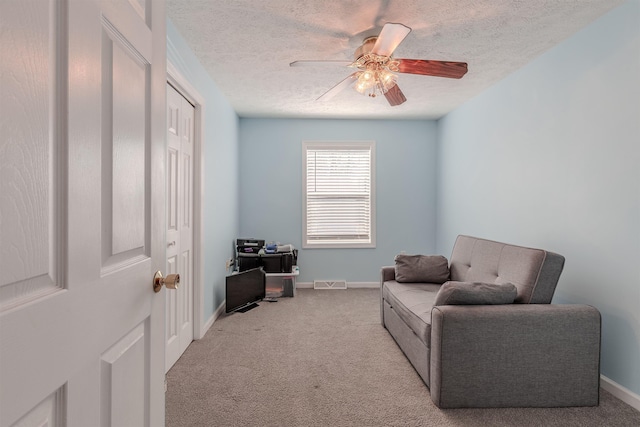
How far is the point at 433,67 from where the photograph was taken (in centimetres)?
236

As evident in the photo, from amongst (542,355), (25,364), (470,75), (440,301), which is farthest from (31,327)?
(470,75)

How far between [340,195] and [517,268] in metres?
3.04

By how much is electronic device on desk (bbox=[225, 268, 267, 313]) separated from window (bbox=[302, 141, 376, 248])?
1.06 metres

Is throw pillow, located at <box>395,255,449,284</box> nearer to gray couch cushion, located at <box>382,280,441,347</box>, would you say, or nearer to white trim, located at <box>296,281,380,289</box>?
gray couch cushion, located at <box>382,280,441,347</box>

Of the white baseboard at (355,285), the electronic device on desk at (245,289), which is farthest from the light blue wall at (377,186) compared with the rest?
the electronic device on desk at (245,289)

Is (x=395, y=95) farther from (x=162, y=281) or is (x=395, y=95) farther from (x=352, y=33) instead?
(x=162, y=281)

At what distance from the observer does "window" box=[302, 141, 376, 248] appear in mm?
5094

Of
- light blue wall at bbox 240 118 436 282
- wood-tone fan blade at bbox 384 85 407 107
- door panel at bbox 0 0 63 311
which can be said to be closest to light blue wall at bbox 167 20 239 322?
light blue wall at bbox 240 118 436 282

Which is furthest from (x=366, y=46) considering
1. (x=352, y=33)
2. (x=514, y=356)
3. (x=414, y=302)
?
(x=514, y=356)

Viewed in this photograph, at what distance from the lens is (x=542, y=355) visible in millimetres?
2006

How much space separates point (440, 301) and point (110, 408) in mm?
1791

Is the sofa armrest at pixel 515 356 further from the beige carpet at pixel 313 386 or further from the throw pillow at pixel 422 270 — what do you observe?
the throw pillow at pixel 422 270

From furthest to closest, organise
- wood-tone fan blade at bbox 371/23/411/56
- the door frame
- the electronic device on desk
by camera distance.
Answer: the electronic device on desk < the door frame < wood-tone fan blade at bbox 371/23/411/56

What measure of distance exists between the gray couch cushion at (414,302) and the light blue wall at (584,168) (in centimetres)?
101
